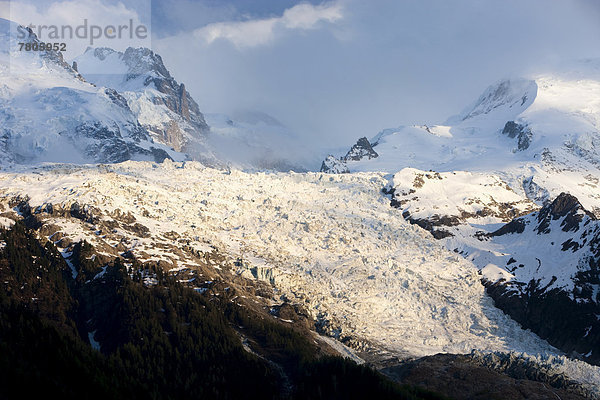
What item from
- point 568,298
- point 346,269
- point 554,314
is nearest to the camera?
point 554,314

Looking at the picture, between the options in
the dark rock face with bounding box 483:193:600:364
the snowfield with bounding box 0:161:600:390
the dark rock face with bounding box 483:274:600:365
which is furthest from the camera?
the snowfield with bounding box 0:161:600:390

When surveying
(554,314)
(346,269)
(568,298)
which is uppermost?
(346,269)

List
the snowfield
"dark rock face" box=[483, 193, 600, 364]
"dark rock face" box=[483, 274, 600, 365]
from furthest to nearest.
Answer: the snowfield → "dark rock face" box=[483, 193, 600, 364] → "dark rock face" box=[483, 274, 600, 365]

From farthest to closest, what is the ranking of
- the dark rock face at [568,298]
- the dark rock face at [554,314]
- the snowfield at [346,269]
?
the snowfield at [346,269]
the dark rock face at [568,298]
the dark rock face at [554,314]

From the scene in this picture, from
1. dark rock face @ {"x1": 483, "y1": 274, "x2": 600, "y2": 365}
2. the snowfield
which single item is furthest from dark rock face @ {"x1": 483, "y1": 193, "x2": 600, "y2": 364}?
the snowfield

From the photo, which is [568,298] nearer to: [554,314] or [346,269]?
[554,314]

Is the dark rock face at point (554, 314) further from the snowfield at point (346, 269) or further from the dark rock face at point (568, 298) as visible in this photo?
the snowfield at point (346, 269)

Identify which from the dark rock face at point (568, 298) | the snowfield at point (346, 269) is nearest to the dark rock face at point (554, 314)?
the dark rock face at point (568, 298)

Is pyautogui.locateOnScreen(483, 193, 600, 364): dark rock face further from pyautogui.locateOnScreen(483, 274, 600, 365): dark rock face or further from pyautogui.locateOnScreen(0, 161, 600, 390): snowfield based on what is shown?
pyautogui.locateOnScreen(0, 161, 600, 390): snowfield

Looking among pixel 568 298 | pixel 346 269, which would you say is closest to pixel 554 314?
pixel 568 298

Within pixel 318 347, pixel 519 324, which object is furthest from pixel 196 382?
pixel 519 324

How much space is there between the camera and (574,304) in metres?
158

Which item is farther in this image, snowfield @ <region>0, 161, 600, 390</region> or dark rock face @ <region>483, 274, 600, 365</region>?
snowfield @ <region>0, 161, 600, 390</region>

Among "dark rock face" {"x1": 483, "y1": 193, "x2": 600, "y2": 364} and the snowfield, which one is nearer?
"dark rock face" {"x1": 483, "y1": 193, "x2": 600, "y2": 364}
